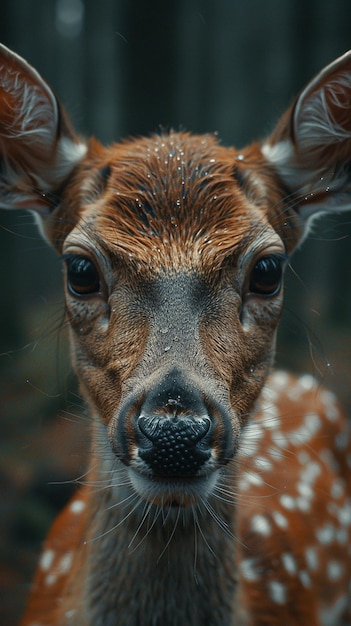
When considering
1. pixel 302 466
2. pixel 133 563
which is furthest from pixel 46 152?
pixel 302 466

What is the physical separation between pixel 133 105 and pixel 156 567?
4.42m

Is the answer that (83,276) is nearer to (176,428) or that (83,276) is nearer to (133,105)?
(176,428)

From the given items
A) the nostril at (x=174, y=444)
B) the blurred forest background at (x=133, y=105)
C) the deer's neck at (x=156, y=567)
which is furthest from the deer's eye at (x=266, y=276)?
the blurred forest background at (x=133, y=105)

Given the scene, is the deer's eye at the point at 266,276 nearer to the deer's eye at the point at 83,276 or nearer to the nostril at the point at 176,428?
the deer's eye at the point at 83,276

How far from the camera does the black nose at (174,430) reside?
163 cm

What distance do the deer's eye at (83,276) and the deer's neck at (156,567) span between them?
58 cm

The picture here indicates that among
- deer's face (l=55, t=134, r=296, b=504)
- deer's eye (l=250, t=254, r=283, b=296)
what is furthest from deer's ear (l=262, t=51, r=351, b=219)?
deer's eye (l=250, t=254, r=283, b=296)

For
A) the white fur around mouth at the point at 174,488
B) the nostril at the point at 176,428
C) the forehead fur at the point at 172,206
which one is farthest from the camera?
the forehead fur at the point at 172,206

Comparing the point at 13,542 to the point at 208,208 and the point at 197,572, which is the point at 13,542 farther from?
the point at 208,208

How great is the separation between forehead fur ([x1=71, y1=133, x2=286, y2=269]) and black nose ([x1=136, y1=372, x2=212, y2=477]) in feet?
1.44

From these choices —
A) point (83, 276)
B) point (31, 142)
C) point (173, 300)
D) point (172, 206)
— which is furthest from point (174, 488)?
point (31, 142)

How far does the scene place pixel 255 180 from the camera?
7.80 feet

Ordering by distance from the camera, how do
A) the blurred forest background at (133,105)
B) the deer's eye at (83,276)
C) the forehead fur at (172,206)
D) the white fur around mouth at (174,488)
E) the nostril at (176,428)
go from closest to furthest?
the nostril at (176,428) < the white fur around mouth at (174,488) < the forehead fur at (172,206) < the deer's eye at (83,276) < the blurred forest background at (133,105)

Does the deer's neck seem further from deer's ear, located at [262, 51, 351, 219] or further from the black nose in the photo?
deer's ear, located at [262, 51, 351, 219]
